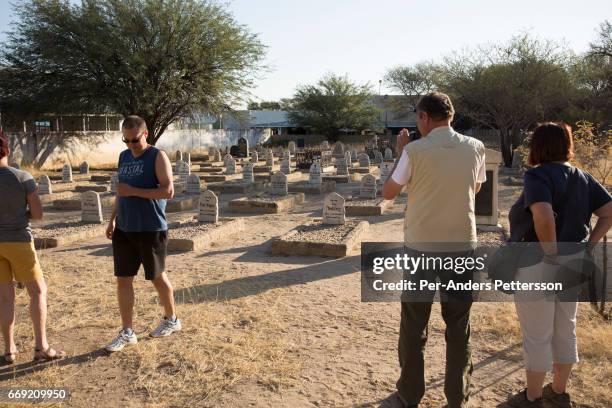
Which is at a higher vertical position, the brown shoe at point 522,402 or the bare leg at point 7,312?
the bare leg at point 7,312

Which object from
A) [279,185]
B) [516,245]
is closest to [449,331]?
[516,245]

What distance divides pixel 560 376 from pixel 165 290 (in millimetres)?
2805

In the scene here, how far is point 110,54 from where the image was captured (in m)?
21.7

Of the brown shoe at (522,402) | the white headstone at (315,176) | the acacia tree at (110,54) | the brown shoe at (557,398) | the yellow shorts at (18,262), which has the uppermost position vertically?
the acacia tree at (110,54)

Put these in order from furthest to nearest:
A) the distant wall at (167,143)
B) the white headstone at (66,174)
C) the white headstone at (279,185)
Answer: the distant wall at (167,143)
the white headstone at (66,174)
the white headstone at (279,185)

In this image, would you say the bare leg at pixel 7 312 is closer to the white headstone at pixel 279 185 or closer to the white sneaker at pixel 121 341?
the white sneaker at pixel 121 341

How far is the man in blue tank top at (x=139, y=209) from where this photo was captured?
11.8ft

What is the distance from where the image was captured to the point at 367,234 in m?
8.90

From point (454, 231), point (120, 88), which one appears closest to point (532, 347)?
point (454, 231)

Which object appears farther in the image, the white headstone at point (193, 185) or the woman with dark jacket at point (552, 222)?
the white headstone at point (193, 185)

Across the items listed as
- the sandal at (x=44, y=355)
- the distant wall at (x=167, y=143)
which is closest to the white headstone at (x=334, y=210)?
the sandal at (x=44, y=355)

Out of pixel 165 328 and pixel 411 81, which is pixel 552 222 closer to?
pixel 165 328

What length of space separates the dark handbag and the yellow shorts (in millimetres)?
3122

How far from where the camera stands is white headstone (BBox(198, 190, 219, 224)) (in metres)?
9.15
